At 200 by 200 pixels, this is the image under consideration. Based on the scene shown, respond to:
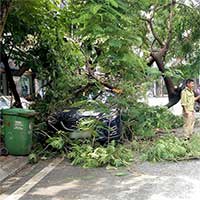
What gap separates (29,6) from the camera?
390 inches

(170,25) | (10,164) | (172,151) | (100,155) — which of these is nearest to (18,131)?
(10,164)

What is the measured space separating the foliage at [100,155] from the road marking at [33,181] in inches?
16.4

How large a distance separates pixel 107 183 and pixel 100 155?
1653mm

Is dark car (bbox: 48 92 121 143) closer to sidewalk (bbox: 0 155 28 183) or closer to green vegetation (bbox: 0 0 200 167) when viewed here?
green vegetation (bbox: 0 0 200 167)

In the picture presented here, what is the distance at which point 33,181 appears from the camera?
686cm

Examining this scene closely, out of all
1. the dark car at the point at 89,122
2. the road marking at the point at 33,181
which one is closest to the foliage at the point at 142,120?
the dark car at the point at 89,122

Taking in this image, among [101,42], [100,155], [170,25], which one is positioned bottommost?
[100,155]

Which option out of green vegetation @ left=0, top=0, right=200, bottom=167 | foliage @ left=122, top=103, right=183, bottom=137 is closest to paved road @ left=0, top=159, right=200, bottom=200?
green vegetation @ left=0, top=0, right=200, bottom=167

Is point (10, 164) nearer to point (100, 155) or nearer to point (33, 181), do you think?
point (33, 181)

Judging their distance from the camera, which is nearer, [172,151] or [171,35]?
[172,151]

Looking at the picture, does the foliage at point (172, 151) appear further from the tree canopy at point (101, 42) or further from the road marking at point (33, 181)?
the road marking at point (33, 181)

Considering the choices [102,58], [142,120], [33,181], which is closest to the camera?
[33,181]

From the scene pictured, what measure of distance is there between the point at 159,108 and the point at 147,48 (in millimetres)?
4151

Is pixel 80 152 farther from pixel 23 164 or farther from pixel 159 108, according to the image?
pixel 159 108
